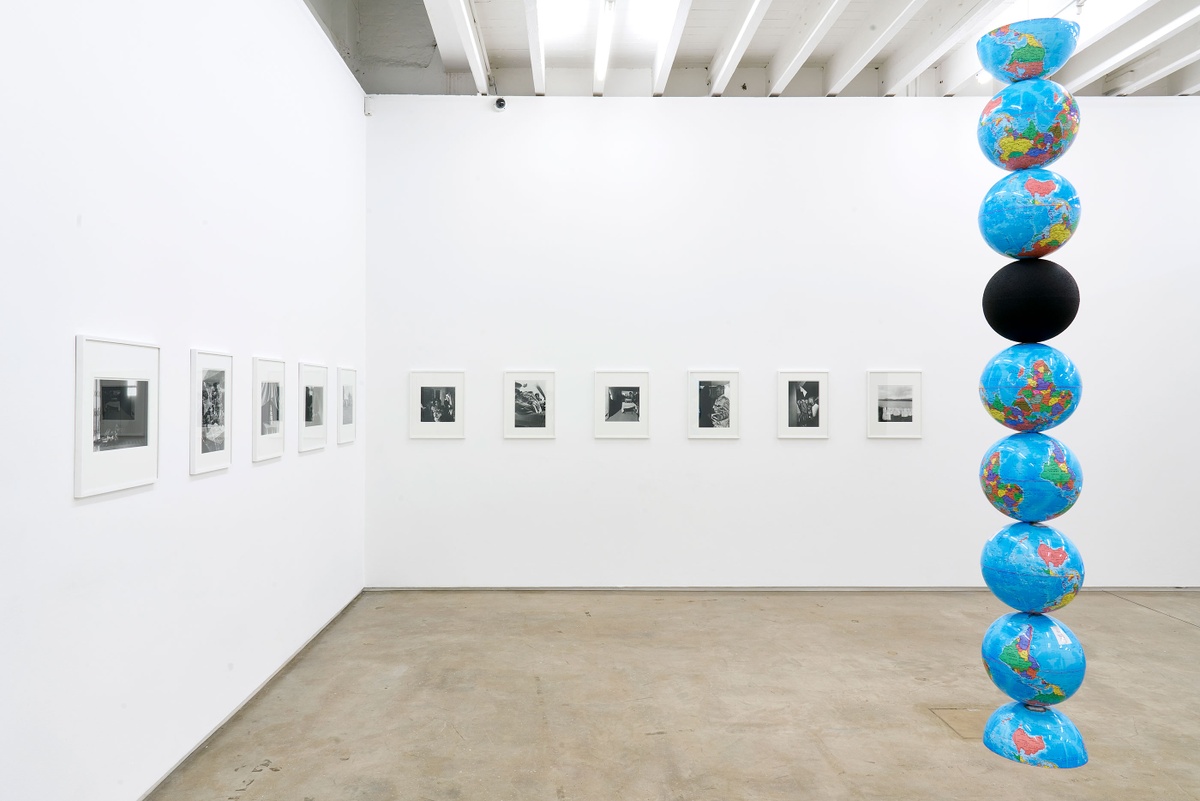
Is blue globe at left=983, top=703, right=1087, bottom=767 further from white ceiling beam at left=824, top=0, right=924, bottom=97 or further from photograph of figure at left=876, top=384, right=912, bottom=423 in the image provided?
white ceiling beam at left=824, top=0, right=924, bottom=97

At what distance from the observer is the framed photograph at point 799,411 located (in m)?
9.45

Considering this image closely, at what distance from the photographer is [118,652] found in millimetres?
4141

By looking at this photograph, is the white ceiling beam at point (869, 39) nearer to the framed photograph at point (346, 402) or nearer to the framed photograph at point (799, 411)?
the framed photograph at point (799, 411)

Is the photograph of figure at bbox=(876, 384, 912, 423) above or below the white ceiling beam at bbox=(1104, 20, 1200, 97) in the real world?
below

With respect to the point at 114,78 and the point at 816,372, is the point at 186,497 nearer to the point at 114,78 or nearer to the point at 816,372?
the point at 114,78

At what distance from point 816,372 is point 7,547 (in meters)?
8.07

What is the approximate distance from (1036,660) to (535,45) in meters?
7.02

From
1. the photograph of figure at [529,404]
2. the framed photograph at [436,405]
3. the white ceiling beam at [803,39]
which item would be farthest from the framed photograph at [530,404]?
the white ceiling beam at [803,39]

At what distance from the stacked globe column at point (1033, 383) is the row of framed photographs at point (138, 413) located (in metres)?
4.98

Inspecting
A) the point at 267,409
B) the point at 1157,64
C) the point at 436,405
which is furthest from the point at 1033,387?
the point at 1157,64

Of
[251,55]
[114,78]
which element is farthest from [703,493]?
[114,78]

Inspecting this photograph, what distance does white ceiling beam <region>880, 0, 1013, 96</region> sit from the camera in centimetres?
784

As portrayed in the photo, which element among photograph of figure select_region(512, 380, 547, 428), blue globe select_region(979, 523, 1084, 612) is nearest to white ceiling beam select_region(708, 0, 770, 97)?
Answer: photograph of figure select_region(512, 380, 547, 428)

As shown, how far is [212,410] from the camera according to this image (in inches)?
210
